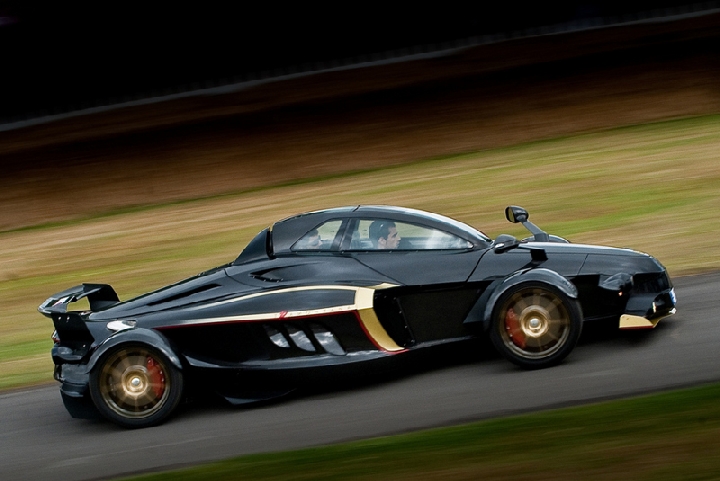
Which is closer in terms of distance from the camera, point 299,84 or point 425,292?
point 425,292

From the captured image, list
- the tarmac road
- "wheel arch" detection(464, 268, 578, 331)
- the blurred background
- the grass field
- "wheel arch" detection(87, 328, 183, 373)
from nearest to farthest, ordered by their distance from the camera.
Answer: the tarmac road < "wheel arch" detection(464, 268, 578, 331) < "wheel arch" detection(87, 328, 183, 373) < the grass field < the blurred background

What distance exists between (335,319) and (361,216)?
92 cm

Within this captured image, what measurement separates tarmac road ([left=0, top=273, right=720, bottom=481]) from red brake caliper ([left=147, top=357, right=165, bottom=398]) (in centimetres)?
28

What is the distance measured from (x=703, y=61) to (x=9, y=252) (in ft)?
42.5

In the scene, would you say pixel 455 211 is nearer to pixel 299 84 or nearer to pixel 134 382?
pixel 299 84

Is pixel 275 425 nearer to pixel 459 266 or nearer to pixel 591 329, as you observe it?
pixel 459 266

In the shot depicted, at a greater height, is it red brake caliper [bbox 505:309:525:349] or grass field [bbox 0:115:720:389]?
grass field [bbox 0:115:720:389]

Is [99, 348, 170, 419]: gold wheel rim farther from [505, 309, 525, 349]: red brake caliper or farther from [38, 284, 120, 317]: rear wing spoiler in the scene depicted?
[505, 309, 525, 349]: red brake caliper

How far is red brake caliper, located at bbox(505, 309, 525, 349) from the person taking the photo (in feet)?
24.0

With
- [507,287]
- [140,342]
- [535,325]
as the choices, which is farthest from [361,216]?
[140,342]

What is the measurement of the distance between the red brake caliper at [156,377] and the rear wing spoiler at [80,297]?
797 mm

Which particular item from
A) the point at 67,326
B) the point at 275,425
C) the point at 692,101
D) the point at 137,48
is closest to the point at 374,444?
the point at 275,425

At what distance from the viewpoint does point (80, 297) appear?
816cm

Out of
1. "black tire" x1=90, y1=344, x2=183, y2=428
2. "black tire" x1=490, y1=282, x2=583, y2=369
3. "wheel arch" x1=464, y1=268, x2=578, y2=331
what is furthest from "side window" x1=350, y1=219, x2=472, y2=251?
"black tire" x1=90, y1=344, x2=183, y2=428
